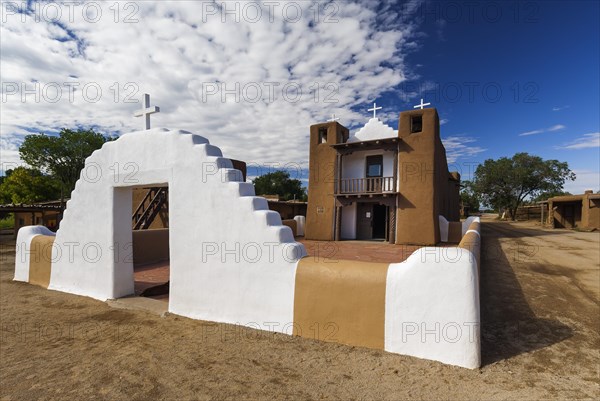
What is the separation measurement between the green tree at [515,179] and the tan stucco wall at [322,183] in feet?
105

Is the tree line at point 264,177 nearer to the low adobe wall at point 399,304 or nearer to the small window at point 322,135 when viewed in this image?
the small window at point 322,135

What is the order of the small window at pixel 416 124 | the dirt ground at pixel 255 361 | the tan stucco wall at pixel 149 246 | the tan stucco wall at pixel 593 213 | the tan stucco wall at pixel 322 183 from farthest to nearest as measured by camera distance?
1. the tan stucco wall at pixel 593 213
2. the tan stucco wall at pixel 322 183
3. the small window at pixel 416 124
4. the tan stucco wall at pixel 149 246
5. the dirt ground at pixel 255 361

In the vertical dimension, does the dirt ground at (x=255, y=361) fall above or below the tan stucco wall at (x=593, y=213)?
below

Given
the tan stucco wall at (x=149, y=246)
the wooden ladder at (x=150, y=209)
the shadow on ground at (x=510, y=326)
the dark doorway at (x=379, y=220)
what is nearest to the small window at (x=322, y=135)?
the dark doorway at (x=379, y=220)

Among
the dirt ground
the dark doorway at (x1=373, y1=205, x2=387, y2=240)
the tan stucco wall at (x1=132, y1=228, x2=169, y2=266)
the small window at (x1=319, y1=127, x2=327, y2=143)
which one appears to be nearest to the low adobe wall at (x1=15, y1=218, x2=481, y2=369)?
the dirt ground

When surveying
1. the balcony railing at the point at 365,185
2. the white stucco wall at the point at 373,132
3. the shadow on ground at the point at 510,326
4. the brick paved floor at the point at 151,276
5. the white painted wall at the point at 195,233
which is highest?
the white stucco wall at the point at 373,132

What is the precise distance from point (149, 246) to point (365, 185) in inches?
447

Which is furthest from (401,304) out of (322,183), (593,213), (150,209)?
(593,213)

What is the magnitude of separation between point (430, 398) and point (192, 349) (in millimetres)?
2946

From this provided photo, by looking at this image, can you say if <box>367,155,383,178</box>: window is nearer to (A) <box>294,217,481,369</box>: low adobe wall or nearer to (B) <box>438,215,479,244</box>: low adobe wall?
(B) <box>438,215,479,244</box>: low adobe wall

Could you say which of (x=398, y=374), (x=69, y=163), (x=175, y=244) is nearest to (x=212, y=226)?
(x=175, y=244)

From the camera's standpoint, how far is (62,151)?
2578cm

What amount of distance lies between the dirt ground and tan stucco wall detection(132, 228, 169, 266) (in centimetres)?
450

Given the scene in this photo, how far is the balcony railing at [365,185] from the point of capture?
55.5ft
